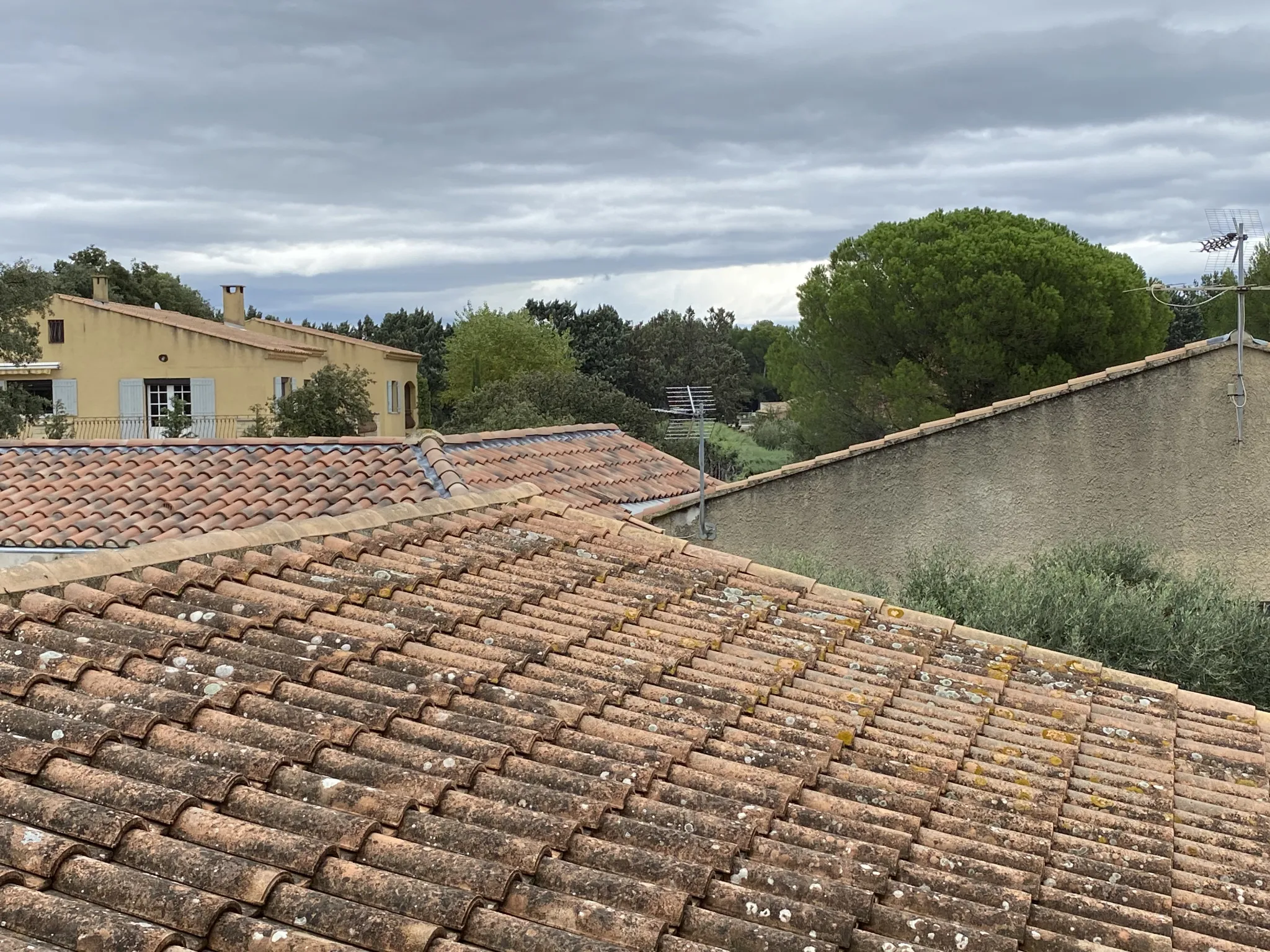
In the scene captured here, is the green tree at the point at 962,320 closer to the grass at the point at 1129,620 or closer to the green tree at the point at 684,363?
the grass at the point at 1129,620

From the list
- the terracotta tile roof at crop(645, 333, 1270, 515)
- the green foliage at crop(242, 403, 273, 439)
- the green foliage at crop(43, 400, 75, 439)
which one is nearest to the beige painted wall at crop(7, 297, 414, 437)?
the green foliage at crop(242, 403, 273, 439)

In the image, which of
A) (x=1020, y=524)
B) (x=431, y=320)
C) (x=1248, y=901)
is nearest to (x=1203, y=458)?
(x=1020, y=524)

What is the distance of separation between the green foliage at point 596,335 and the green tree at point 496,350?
17.1ft

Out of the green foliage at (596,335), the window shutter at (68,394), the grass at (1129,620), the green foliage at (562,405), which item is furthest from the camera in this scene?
the green foliage at (596,335)

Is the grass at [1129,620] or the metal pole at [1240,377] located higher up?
the metal pole at [1240,377]

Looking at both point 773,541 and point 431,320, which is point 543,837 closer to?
point 773,541

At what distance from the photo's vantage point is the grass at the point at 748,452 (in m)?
35.4

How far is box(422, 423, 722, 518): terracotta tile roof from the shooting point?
13953 mm

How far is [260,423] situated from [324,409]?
118 inches

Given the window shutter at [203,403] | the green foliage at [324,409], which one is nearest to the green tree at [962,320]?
the green foliage at [324,409]

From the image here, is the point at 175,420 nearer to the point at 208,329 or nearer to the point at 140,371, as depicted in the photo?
the point at 140,371

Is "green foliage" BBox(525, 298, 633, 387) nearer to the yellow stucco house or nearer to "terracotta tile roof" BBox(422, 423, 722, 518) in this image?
the yellow stucco house

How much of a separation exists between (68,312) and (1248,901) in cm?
3648

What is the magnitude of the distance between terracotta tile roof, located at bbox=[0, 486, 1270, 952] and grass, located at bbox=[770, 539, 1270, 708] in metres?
2.65
